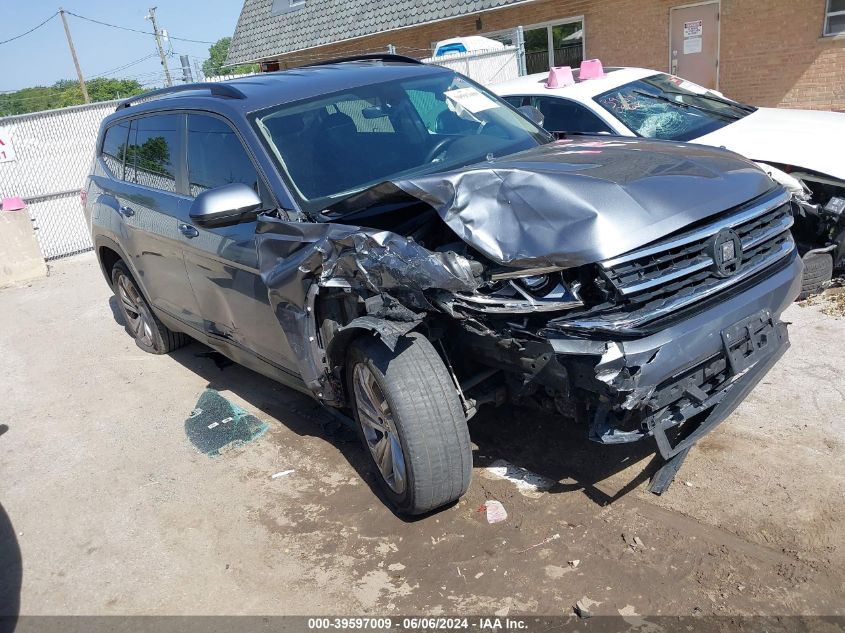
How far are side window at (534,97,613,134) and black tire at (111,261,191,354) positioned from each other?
→ 392 centimetres

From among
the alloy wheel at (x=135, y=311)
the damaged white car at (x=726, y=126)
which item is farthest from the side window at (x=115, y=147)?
the damaged white car at (x=726, y=126)

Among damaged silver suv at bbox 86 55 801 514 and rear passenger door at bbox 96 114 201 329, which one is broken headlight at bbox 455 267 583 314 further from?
rear passenger door at bbox 96 114 201 329

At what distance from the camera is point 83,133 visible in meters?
12.2

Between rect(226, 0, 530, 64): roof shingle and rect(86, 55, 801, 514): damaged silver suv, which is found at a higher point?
rect(226, 0, 530, 64): roof shingle

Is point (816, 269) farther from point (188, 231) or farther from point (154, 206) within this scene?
point (154, 206)

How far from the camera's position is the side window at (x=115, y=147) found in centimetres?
572

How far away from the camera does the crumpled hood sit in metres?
2.92

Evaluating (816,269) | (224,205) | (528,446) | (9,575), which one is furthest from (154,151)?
(816,269)

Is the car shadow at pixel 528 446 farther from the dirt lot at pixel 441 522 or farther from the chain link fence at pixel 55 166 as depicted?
the chain link fence at pixel 55 166

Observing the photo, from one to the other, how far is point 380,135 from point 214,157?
1.01 metres

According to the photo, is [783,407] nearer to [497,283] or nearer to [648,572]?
[648,572]

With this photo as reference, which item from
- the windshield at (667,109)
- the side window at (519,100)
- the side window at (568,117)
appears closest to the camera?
the windshield at (667,109)

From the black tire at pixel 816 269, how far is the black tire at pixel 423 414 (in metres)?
3.25

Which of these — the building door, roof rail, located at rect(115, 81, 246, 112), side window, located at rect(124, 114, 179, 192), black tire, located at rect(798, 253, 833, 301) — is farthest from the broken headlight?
the building door
